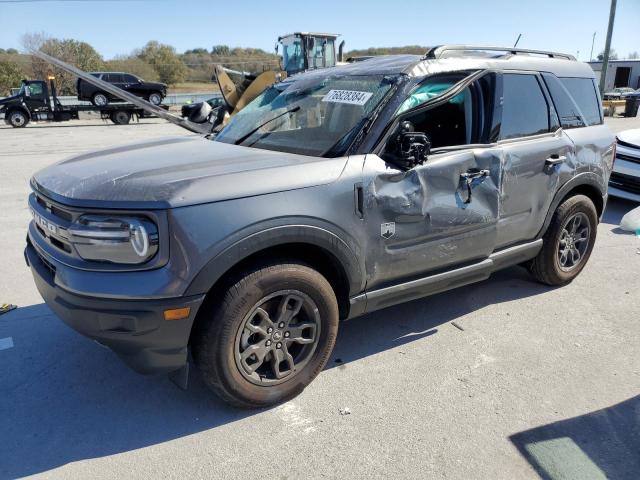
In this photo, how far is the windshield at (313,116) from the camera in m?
3.18

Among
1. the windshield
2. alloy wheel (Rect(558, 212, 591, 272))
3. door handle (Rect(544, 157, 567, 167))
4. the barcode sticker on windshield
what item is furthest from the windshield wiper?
alloy wheel (Rect(558, 212, 591, 272))

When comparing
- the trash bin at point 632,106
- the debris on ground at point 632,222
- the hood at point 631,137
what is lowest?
the trash bin at point 632,106

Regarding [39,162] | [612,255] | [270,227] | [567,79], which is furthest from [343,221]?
[39,162]

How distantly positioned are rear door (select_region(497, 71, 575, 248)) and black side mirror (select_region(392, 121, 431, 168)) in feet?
2.87

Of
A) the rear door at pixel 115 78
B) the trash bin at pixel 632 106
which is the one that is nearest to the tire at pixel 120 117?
the rear door at pixel 115 78

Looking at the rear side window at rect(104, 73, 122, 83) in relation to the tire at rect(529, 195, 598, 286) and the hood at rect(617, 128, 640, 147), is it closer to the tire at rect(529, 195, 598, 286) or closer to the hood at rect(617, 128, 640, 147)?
the hood at rect(617, 128, 640, 147)

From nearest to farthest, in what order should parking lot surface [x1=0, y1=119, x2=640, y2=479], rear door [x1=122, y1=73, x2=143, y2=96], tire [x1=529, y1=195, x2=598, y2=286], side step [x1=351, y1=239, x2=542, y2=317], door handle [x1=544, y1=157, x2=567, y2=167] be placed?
parking lot surface [x1=0, y1=119, x2=640, y2=479], side step [x1=351, y1=239, x2=542, y2=317], door handle [x1=544, y1=157, x2=567, y2=167], tire [x1=529, y1=195, x2=598, y2=286], rear door [x1=122, y1=73, x2=143, y2=96]

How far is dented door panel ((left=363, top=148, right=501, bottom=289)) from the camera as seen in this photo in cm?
300

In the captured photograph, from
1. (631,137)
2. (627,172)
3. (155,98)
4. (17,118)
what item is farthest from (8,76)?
(627,172)

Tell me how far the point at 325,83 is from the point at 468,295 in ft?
7.27

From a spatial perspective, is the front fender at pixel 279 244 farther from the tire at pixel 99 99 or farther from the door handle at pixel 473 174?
the tire at pixel 99 99

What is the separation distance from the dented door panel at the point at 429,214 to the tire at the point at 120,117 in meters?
25.6

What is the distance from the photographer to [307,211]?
106 inches

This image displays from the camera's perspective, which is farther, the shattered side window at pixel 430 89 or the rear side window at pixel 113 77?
the rear side window at pixel 113 77
